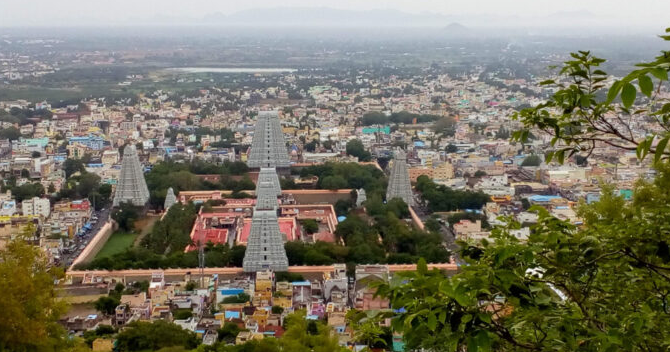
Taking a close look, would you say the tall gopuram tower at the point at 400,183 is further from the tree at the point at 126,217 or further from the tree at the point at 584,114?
the tree at the point at 584,114

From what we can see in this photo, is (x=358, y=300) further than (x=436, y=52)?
No

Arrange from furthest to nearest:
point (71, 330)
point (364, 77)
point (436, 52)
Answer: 1. point (436, 52)
2. point (364, 77)
3. point (71, 330)

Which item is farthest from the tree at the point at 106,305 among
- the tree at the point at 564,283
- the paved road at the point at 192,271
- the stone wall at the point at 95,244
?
the tree at the point at 564,283

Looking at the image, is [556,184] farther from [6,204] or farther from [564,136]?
[564,136]

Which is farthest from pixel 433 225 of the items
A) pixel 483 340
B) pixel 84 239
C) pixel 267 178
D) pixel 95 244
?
pixel 483 340

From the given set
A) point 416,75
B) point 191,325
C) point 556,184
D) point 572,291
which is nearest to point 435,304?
point 572,291

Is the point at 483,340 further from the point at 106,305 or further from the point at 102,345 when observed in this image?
the point at 106,305
